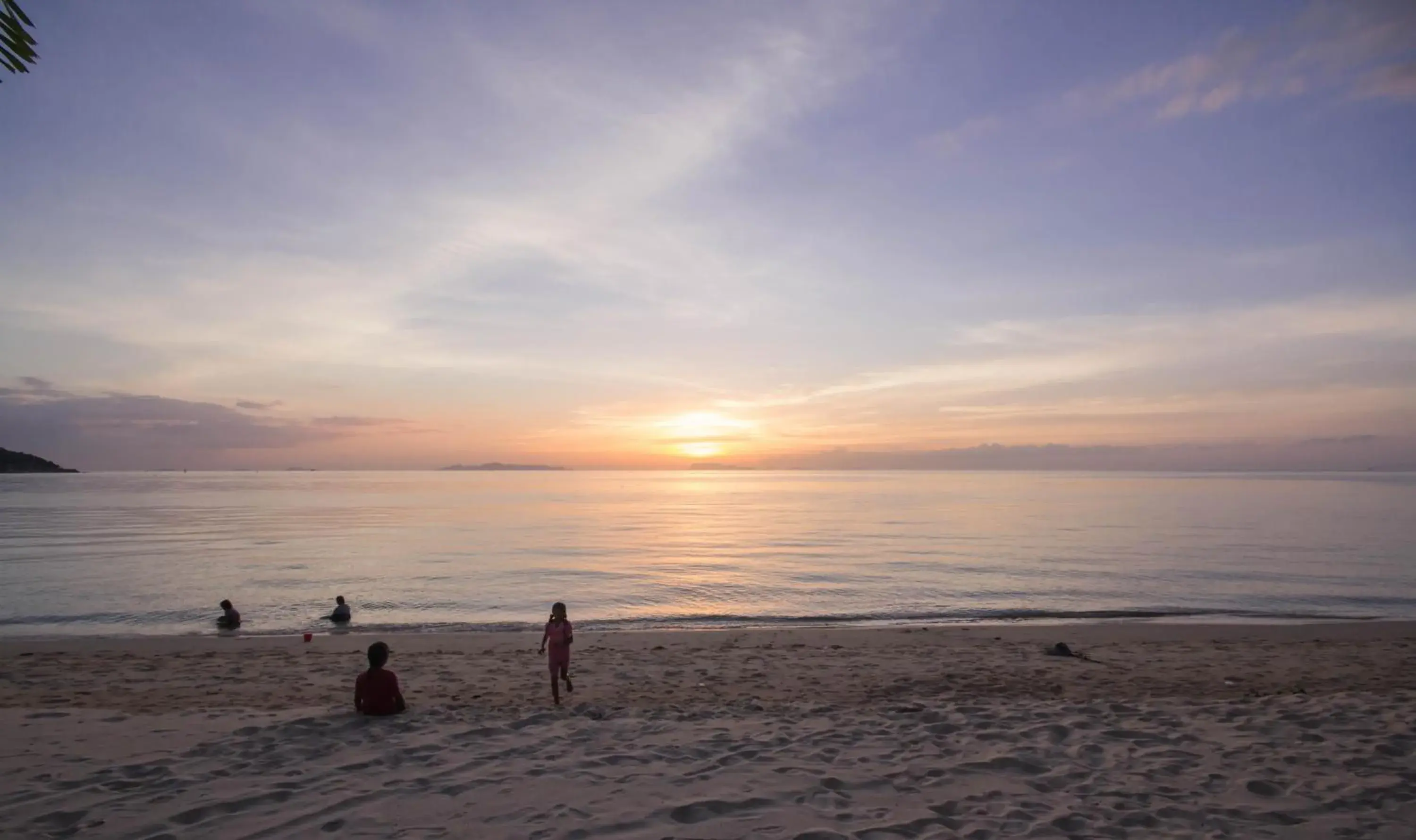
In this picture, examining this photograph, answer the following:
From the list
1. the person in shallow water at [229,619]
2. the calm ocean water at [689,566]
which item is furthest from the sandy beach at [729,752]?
the calm ocean water at [689,566]

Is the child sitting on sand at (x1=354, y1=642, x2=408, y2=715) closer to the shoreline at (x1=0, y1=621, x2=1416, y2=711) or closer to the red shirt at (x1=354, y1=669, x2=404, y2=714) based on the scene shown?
the red shirt at (x1=354, y1=669, x2=404, y2=714)

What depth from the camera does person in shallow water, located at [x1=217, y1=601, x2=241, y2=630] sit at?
20.8 meters

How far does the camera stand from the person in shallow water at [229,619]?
20812 mm

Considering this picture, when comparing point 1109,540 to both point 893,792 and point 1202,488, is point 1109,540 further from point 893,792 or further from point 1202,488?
point 1202,488

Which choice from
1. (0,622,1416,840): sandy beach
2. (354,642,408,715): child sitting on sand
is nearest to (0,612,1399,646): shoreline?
(0,622,1416,840): sandy beach

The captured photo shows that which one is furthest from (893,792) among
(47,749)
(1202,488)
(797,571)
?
(1202,488)

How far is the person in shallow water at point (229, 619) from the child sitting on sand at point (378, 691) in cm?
1384

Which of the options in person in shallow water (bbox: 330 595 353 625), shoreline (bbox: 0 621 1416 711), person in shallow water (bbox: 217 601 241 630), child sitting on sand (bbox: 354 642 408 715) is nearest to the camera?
child sitting on sand (bbox: 354 642 408 715)

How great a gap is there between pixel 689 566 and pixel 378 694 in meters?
26.9

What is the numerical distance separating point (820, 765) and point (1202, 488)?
157 meters

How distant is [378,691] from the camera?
980 centimetres

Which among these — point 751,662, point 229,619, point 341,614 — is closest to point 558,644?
point 751,662

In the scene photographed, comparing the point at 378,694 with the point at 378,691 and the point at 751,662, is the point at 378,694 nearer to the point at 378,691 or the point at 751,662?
the point at 378,691

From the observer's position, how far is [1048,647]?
16.0 m
